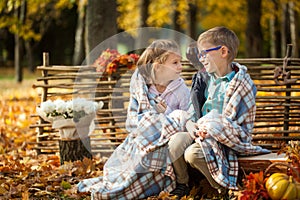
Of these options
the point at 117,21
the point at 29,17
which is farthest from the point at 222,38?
the point at 29,17

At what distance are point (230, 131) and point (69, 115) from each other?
1907 mm

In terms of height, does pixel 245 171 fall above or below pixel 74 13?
below

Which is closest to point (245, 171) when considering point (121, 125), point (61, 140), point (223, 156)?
point (223, 156)

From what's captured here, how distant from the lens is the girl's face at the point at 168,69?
4406mm

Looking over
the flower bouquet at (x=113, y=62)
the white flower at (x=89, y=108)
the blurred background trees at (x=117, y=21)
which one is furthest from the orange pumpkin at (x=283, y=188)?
the blurred background trees at (x=117, y=21)

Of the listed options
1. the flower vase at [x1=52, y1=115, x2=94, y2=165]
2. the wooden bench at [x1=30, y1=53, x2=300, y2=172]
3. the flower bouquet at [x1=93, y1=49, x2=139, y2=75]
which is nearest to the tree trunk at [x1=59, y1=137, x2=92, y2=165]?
the flower vase at [x1=52, y1=115, x2=94, y2=165]

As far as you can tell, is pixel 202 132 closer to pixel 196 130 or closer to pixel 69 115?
pixel 196 130

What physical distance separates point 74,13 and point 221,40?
81.6 ft

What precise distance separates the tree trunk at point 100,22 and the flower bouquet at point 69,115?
1943mm

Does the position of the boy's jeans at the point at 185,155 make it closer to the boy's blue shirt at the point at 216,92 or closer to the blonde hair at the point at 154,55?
the boy's blue shirt at the point at 216,92

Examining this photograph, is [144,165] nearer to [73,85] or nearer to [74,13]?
[73,85]

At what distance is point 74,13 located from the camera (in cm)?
2848

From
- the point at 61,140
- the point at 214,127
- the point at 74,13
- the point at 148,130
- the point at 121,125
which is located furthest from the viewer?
the point at 74,13

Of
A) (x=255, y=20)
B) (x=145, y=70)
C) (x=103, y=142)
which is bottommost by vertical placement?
(x=103, y=142)
